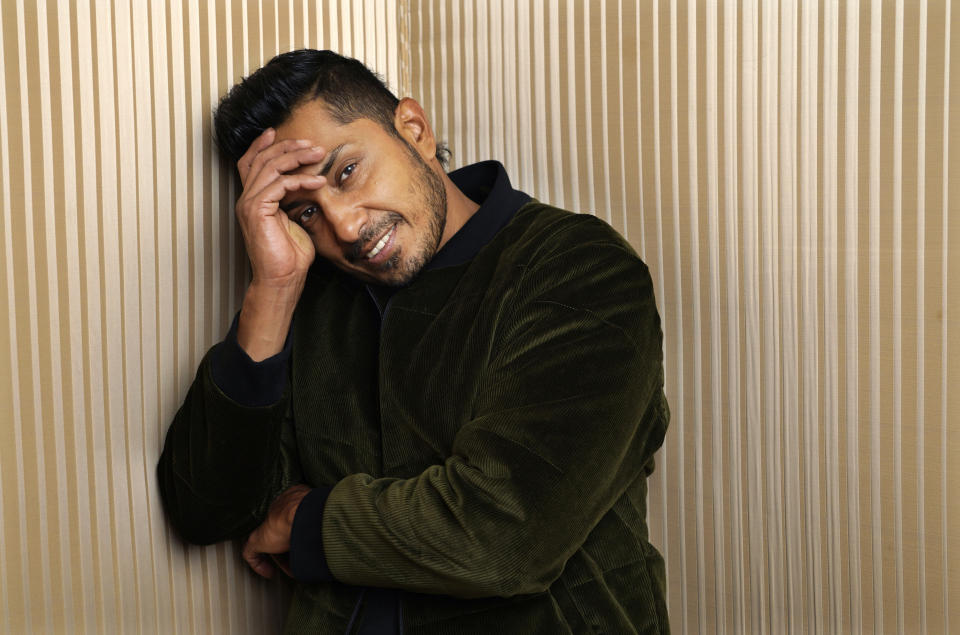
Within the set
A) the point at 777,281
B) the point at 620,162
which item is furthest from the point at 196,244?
the point at 777,281

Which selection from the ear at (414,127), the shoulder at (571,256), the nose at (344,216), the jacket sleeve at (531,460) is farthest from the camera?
the ear at (414,127)

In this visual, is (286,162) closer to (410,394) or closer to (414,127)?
(414,127)

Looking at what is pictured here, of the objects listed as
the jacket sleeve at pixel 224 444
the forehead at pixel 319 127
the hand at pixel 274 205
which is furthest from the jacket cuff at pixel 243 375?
the forehead at pixel 319 127

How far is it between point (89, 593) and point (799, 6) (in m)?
1.41

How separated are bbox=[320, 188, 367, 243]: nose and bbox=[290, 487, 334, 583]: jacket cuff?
393mm

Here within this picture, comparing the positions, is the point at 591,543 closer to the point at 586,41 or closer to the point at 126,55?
the point at 586,41

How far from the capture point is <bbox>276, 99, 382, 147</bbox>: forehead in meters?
1.43

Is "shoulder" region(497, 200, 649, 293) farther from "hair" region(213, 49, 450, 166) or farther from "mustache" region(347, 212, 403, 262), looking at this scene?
"hair" region(213, 49, 450, 166)

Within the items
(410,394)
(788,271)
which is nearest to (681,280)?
(788,271)

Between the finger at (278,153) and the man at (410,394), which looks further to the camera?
the finger at (278,153)

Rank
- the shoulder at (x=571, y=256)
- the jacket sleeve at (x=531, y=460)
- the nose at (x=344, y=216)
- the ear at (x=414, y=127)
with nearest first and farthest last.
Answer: the jacket sleeve at (x=531, y=460), the shoulder at (x=571, y=256), the nose at (x=344, y=216), the ear at (x=414, y=127)

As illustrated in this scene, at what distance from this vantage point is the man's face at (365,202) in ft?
4.64

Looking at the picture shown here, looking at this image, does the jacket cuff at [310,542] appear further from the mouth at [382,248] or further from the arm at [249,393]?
the mouth at [382,248]

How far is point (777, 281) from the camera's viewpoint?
1.47 meters
